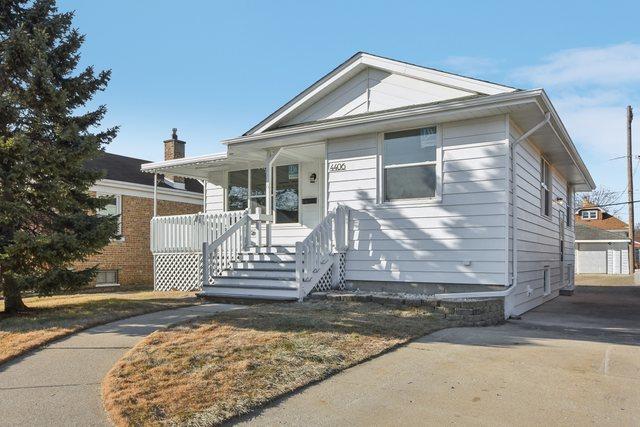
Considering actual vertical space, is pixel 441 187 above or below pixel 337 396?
above

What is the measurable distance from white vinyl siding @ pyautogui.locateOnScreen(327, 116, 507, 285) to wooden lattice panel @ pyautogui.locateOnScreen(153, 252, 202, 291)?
4.92 metres

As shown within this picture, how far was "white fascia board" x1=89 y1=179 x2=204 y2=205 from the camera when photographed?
55.9ft

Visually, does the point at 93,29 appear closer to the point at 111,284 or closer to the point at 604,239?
the point at 111,284

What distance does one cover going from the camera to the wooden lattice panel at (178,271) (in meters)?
13.3

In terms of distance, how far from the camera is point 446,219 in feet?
30.7

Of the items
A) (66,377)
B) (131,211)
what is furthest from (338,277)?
(131,211)

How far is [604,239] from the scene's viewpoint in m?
35.8

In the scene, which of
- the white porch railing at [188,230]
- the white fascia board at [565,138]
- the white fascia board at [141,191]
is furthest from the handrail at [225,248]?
the white fascia board at [565,138]

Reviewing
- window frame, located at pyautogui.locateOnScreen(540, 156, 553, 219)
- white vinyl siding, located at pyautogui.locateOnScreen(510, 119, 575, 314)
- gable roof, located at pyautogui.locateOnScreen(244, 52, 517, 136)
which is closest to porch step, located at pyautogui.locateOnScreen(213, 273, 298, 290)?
gable roof, located at pyautogui.locateOnScreen(244, 52, 517, 136)

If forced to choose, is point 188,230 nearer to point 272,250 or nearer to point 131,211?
point 272,250

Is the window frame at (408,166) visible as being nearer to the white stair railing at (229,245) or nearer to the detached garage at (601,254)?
the white stair railing at (229,245)

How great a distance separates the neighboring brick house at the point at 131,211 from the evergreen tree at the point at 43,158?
7.36 metres

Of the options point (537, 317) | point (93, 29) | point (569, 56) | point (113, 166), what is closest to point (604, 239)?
point (569, 56)

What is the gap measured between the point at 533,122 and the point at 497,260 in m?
2.82
